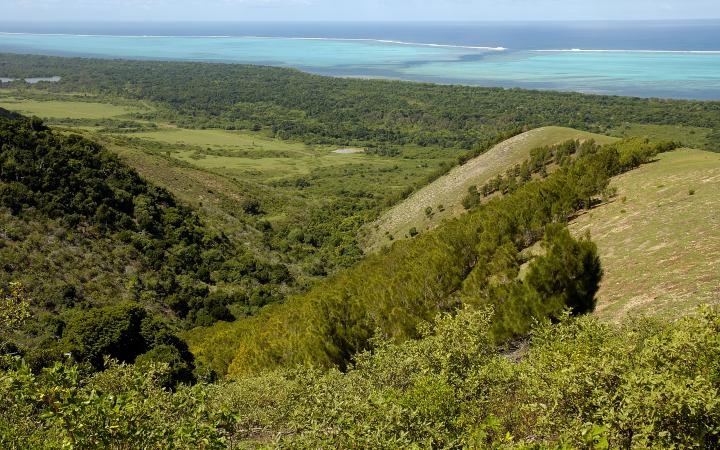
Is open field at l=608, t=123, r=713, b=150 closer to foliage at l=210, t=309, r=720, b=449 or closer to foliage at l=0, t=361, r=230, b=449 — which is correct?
foliage at l=210, t=309, r=720, b=449

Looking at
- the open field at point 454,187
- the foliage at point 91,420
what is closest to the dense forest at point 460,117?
the open field at point 454,187

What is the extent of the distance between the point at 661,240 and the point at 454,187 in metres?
43.6

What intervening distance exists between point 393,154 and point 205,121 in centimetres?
7977

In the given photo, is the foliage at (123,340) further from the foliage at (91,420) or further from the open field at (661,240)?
the open field at (661,240)

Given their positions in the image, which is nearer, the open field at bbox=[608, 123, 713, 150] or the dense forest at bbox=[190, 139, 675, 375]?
the dense forest at bbox=[190, 139, 675, 375]

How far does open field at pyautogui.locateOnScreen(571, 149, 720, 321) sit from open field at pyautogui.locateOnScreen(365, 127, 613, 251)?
2566cm

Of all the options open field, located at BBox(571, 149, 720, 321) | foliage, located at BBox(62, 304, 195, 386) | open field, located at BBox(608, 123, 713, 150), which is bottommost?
foliage, located at BBox(62, 304, 195, 386)

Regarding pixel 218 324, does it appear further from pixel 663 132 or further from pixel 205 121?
pixel 205 121

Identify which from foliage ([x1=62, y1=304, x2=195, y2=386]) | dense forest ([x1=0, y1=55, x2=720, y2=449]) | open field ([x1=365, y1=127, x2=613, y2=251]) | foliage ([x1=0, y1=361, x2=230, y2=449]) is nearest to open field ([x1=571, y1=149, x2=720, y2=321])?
dense forest ([x1=0, y1=55, x2=720, y2=449])

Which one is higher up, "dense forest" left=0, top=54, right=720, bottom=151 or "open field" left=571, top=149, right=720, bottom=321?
"dense forest" left=0, top=54, right=720, bottom=151

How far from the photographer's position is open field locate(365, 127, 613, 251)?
62.9 m

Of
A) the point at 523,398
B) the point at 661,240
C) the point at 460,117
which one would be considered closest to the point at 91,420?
the point at 523,398

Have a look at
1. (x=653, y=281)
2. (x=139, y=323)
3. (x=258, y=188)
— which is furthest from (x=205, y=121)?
(x=653, y=281)

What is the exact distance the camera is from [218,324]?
39281 mm
